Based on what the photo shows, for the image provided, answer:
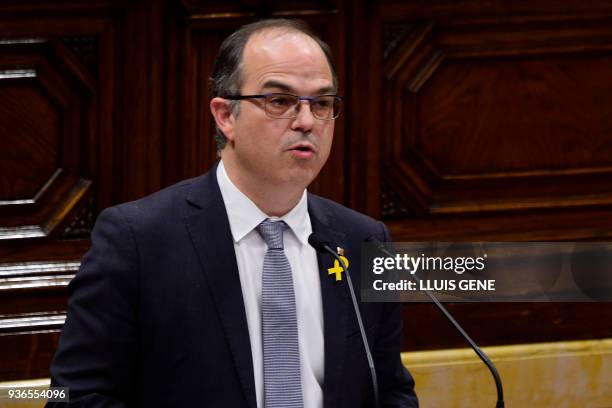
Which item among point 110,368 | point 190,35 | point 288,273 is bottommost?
point 110,368

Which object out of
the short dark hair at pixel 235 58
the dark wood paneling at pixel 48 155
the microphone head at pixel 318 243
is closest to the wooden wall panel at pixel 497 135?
the dark wood paneling at pixel 48 155

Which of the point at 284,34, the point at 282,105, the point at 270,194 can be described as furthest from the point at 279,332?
the point at 284,34

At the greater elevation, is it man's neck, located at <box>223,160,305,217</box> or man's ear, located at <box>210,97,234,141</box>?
man's ear, located at <box>210,97,234,141</box>

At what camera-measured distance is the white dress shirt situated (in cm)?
171

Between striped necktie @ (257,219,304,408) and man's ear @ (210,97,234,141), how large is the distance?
0.16m

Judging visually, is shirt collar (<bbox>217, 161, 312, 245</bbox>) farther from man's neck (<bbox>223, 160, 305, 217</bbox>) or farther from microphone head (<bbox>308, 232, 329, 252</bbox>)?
microphone head (<bbox>308, 232, 329, 252</bbox>)

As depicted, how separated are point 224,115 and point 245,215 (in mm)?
161

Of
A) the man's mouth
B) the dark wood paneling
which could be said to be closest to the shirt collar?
the man's mouth

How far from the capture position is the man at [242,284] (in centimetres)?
165

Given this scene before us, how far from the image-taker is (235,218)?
1.76m

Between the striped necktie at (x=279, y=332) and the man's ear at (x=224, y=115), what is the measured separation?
6.2 inches

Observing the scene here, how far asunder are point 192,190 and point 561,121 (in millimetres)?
1276

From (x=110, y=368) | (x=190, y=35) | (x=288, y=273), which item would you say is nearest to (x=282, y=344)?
(x=288, y=273)

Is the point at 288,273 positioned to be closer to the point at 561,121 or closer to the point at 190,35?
the point at 190,35
